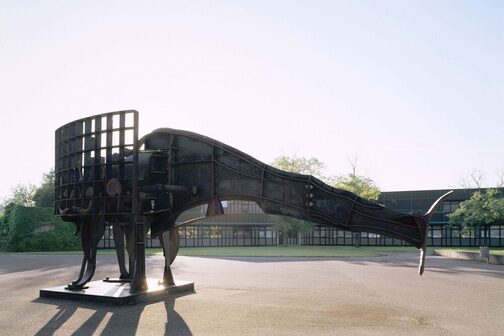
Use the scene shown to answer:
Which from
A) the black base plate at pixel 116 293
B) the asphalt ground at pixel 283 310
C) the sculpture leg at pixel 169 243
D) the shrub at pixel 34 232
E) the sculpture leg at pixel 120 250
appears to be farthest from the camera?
the shrub at pixel 34 232

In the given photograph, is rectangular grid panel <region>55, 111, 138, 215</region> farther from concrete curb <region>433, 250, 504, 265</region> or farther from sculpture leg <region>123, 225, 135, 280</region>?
concrete curb <region>433, 250, 504, 265</region>

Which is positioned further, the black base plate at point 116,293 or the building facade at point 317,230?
the building facade at point 317,230

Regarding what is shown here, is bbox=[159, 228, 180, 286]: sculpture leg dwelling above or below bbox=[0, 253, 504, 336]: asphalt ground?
above

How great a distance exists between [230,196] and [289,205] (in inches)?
75.1

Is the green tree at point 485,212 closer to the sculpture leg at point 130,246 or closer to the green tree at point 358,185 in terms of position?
the green tree at point 358,185

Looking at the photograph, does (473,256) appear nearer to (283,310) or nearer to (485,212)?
(485,212)

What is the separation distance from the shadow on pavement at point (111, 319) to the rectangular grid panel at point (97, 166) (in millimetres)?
2727

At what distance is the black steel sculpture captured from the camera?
1270 cm

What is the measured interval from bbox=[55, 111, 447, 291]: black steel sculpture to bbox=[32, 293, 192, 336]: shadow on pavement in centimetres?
110

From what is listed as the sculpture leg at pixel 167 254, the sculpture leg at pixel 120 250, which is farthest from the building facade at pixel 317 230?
the sculpture leg at pixel 167 254

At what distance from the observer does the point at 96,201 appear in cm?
1426

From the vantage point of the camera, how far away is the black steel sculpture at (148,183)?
1270cm

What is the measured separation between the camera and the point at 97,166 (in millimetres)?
14289

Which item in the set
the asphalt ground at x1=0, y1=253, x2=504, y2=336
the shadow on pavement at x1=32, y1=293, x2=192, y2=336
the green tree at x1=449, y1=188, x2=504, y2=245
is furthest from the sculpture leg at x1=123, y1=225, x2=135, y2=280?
the green tree at x1=449, y1=188, x2=504, y2=245
